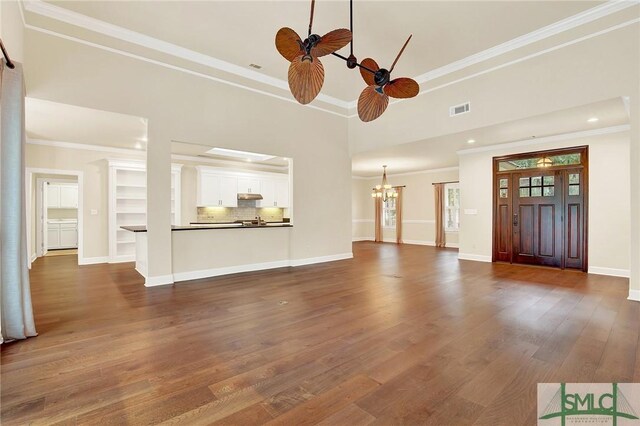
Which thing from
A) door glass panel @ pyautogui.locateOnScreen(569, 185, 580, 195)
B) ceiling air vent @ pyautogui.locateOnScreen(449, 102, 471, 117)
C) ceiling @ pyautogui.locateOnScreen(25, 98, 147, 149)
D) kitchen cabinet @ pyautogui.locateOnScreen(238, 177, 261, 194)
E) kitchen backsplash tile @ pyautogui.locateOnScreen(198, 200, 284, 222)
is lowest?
kitchen backsplash tile @ pyautogui.locateOnScreen(198, 200, 284, 222)

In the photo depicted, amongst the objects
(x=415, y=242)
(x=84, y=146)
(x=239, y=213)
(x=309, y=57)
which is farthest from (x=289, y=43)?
(x=415, y=242)

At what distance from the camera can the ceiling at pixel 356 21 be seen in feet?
12.3

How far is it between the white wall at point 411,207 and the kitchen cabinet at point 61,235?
10089 millimetres

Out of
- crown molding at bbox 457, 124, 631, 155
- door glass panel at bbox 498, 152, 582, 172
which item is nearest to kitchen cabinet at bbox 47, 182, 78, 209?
crown molding at bbox 457, 124, 631, 155

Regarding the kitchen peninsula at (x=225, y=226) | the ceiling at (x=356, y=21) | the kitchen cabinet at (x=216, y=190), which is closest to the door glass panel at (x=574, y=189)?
the ceiling at (x=356, y=21)

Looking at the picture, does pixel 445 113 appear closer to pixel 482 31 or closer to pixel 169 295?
pixel 482 31

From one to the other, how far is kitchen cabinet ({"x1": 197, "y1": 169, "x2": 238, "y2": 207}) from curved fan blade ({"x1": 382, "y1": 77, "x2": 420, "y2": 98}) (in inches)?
260

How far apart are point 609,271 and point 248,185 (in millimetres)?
8653

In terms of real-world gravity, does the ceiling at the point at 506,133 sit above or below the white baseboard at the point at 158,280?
above

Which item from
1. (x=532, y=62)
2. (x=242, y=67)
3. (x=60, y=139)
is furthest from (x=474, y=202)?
(x=60, y=139)

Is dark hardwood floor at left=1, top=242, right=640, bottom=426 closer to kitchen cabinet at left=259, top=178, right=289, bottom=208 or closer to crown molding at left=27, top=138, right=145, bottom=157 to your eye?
crown molding at left=27, top=138, right=145, bottom=157

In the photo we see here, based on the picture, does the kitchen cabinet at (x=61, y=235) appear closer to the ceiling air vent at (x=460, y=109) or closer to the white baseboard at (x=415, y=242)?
the white baseboard at (x=415, y=242)

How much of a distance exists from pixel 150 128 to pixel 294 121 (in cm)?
277

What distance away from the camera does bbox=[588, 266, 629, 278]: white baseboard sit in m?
5.32
